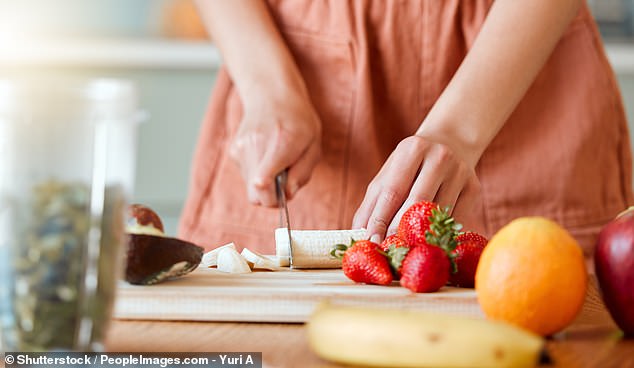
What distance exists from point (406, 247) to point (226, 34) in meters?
0.72

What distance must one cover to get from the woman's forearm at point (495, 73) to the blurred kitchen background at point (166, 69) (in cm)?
131

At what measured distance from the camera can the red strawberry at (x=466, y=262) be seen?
98 cm

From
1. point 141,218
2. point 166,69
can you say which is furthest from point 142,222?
point 166,69

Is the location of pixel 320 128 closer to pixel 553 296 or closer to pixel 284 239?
pixel 284 239

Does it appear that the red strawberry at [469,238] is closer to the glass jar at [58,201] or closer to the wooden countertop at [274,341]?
the wooden countertop at [274,341]

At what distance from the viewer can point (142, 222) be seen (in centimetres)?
98

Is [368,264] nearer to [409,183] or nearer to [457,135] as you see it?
[409,183]

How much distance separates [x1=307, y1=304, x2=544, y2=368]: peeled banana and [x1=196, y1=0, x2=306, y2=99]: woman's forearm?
0.86 metres

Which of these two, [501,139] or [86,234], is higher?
[86,234]

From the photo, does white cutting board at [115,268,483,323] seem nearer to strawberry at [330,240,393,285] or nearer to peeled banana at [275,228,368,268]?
strawberry at [330,240,393,285]

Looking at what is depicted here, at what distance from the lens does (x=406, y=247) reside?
97 cm

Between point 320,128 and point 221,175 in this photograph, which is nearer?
point 320,128

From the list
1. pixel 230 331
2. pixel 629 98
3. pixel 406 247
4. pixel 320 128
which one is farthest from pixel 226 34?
pixel 629 98

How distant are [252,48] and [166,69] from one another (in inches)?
49.4
